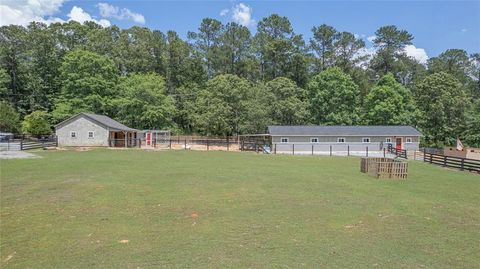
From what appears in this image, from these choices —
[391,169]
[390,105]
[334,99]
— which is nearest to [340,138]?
[334,99]

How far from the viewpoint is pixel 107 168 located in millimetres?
18641

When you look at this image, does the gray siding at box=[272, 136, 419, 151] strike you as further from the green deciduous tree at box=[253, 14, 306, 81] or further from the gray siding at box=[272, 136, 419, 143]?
the green deciduous tree at box=[253, 14, 306, 81]

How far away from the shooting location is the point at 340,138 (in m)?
39.5

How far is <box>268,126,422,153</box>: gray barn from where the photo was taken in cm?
3881

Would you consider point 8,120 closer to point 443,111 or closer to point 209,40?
point 209,40

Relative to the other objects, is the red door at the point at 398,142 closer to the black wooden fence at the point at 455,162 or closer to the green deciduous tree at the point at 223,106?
the black wooden fence at the point at 455,162

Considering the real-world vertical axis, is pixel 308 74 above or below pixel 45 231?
above

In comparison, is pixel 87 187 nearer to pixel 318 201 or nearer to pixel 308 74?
pixel 318 201

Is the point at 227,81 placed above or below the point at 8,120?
above

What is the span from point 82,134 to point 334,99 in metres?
34.0

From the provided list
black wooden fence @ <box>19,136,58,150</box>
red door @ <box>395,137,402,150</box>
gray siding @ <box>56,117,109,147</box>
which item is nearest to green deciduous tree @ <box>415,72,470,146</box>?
red door @ <box>395,137,402,150</box>

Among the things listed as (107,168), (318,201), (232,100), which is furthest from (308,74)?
(318,201)

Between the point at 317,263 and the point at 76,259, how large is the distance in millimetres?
4081

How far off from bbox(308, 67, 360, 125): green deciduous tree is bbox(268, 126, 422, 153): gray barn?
10.5 meters
